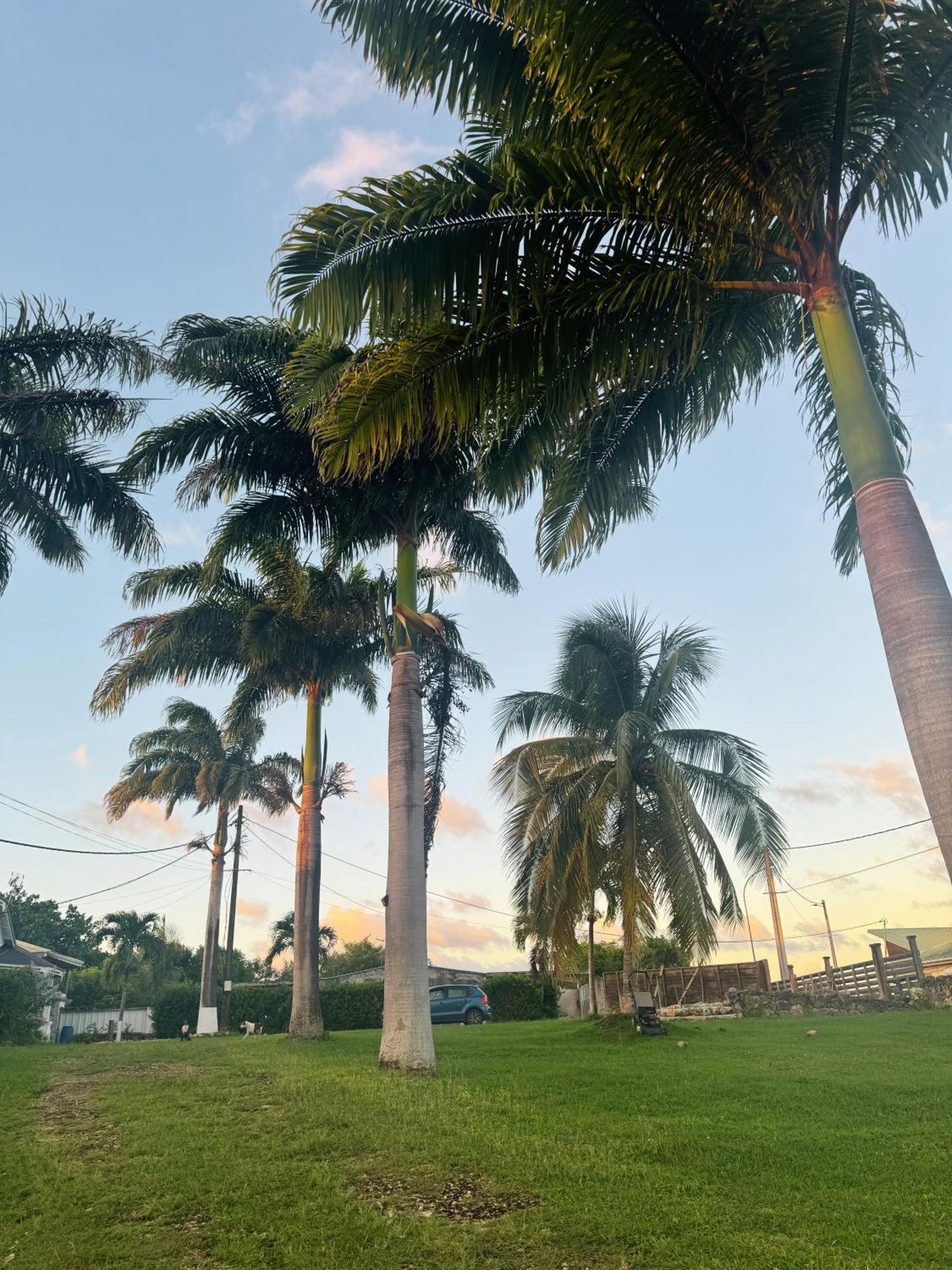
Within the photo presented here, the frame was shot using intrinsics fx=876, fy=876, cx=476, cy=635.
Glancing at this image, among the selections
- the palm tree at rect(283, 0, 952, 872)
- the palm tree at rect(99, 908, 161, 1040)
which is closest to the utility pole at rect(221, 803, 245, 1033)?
the palm tree at rect(99, 908, 161, 1040)

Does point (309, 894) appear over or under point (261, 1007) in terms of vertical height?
over

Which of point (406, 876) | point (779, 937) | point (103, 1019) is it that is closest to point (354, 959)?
point (103, 1019)

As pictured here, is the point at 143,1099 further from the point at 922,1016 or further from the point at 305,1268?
the point at 922,1016

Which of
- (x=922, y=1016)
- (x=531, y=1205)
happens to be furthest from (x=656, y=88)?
(x=922, y=1016)

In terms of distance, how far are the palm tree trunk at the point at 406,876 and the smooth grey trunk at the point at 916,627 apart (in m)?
8.32

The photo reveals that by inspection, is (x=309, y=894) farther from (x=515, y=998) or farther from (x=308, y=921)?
(x=515, y=998)

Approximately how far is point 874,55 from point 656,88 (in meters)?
1.28

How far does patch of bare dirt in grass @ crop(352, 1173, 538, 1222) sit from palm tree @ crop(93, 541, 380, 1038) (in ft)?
41.8

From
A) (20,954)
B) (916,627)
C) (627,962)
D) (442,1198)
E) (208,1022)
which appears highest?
(20,954)

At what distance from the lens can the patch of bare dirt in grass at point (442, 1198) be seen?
17.6ft

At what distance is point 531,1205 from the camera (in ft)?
17.7

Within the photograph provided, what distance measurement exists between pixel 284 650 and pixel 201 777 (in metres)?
15.6

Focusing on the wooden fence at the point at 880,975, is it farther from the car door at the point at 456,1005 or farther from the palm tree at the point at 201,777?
the palm tree at the point at 201,777

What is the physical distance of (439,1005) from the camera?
31.0 metres
